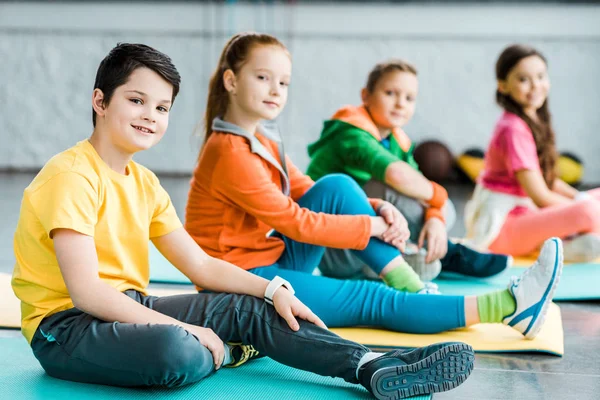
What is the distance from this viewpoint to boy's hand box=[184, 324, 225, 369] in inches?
59.3

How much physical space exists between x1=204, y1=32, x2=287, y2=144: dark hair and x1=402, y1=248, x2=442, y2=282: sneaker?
73 cm

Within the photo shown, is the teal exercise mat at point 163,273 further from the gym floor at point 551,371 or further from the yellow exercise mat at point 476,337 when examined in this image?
the gym floor at point 551,371

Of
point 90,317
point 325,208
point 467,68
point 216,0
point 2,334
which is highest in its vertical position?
point 216,0

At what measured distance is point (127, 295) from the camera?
156 cm

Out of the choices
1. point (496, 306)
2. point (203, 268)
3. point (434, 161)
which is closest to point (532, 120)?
point (496, 306)

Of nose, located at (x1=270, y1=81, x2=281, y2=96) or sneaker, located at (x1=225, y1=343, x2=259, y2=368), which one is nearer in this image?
sneaker, located at (x1=225, y1=343, x2=259, y2=368)

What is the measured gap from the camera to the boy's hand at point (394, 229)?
2.03 meters

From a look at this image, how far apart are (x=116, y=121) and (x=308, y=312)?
51 cm

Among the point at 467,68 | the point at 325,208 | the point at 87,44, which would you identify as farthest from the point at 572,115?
the point at 325,208

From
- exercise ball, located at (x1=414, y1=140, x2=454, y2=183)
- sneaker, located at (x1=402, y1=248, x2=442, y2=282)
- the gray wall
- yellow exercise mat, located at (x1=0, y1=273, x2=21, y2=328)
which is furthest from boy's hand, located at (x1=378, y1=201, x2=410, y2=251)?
the gray wall

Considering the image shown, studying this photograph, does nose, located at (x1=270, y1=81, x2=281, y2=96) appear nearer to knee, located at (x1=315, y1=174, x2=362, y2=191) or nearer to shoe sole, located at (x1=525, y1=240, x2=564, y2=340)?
knee, located at (x1=315, y1=174, x2=362, y2=191)

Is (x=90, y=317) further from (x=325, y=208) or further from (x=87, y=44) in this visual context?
(x=87, y=44)

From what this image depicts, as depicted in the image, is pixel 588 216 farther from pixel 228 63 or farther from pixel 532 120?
pixel 228 63

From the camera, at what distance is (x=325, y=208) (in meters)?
2.07
